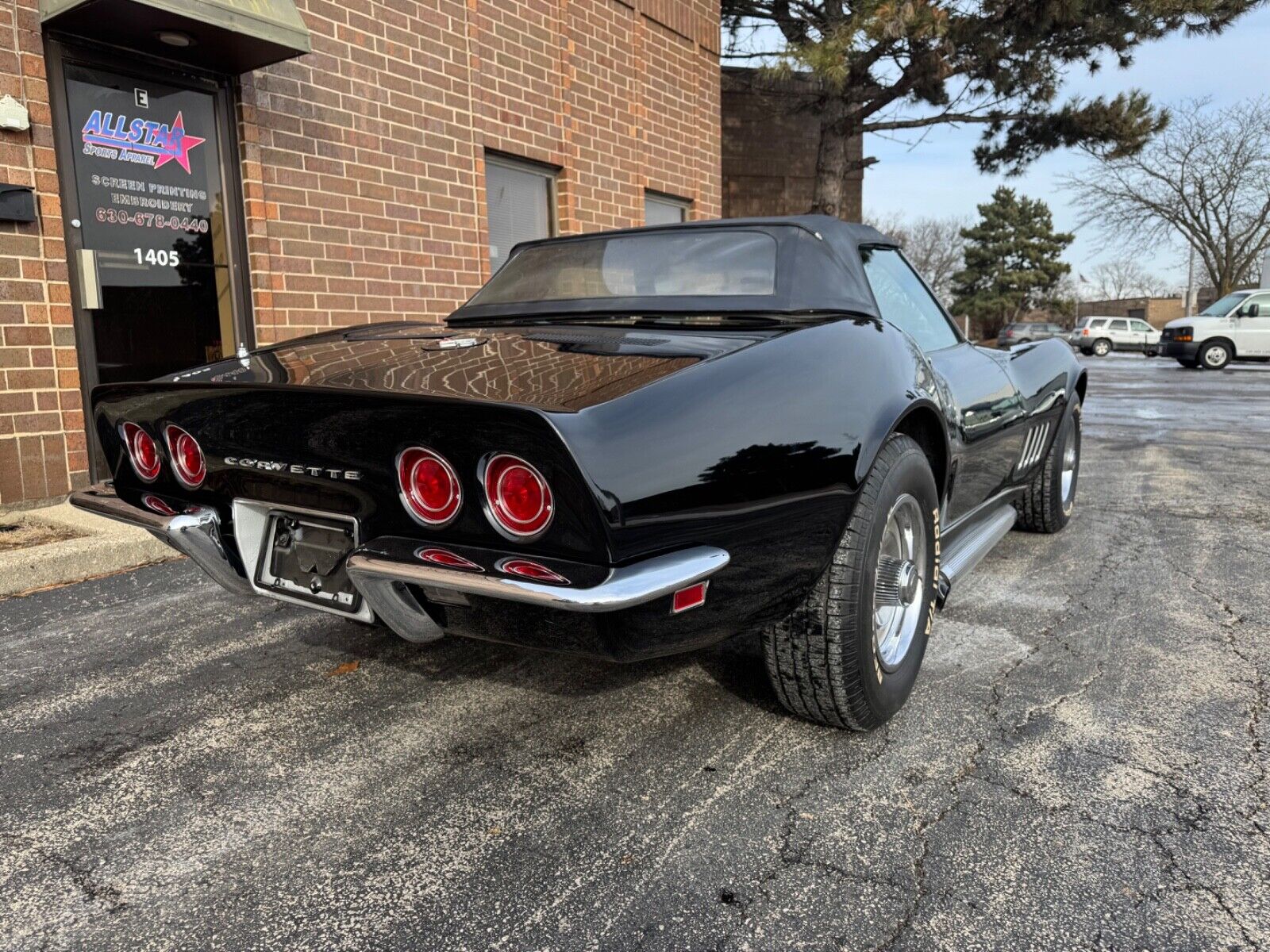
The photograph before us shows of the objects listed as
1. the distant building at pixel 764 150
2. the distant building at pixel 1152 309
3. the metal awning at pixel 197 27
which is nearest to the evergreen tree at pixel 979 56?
the distant building at pixel 764 150

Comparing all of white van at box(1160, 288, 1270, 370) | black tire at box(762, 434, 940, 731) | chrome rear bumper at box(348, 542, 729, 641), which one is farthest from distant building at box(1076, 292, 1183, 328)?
chrome rear bumper at box(348, 542, 729, 641)

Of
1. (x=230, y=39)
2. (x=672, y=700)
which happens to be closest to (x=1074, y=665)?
(x=672, y=700)

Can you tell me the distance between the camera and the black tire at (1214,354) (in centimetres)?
2239

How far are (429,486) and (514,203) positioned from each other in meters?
7.15

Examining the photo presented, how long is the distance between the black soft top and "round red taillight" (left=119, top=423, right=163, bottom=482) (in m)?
1.10

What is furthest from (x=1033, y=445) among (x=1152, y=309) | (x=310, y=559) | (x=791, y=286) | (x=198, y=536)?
(x=1152, y=309)

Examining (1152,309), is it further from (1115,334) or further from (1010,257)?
(1115,334)

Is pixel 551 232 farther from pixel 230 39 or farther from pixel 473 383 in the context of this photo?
pixel 473 383

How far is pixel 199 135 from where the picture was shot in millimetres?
5824

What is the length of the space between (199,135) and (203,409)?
14.7 feet

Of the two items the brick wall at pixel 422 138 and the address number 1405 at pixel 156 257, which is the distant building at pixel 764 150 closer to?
the brick wall at pixel 422 138

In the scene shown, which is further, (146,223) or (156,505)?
(146,223)

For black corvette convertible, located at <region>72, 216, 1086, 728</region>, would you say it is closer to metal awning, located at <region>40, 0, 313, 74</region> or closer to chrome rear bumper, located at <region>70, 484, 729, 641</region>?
chrome rear bumper, located at <region>70, 484, 729, 641</region>

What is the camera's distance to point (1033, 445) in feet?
13.1
